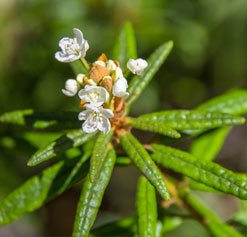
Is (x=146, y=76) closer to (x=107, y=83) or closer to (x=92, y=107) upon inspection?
(x=107, y=83)

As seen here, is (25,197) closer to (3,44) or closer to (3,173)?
(3,173)

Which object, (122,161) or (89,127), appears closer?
(89,127)

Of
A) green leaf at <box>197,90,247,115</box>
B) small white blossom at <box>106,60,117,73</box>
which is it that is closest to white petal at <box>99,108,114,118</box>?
small white blossom at <box>106,60,117,73</box>

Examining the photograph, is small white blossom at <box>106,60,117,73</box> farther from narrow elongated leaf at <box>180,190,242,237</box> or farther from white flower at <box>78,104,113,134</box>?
narrow elongated leaf at <box>180,190,242,237</box>

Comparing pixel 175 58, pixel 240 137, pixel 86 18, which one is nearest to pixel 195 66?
pixel 175 58

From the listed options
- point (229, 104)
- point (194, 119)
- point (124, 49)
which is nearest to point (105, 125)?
point (194, 119)

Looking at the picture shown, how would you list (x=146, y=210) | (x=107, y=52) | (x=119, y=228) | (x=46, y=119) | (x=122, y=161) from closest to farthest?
(x=146, y=210), (x=46, y=119), (x=122, y=161), (x=119, y=228), (x=107, y=52)

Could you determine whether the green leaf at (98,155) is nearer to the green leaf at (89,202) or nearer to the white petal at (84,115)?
the green leaf at (89,202)
